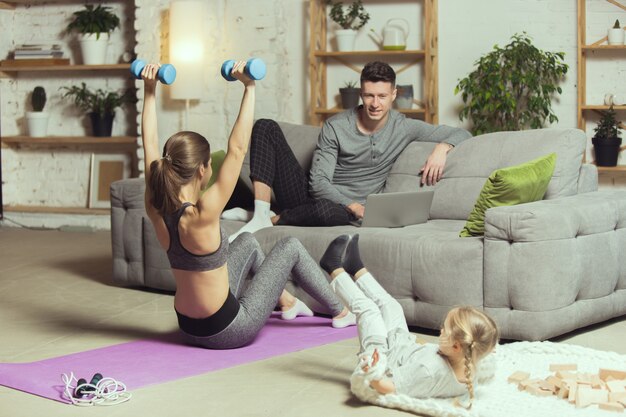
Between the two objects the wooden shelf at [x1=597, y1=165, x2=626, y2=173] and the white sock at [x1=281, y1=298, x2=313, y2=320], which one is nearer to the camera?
the white sock at [x1=281, y1=298, x2=313, y2=320]

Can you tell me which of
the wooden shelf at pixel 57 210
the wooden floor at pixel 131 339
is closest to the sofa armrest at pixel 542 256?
the wooden floor at pixel 131 339

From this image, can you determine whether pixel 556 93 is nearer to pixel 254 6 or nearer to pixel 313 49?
pixel 313 49

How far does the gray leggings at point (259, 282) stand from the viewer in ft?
11.4

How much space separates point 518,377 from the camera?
3023mm

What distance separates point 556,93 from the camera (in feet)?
20.8

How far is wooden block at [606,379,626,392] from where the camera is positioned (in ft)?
9.36

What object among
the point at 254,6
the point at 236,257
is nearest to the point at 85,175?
the point at 254,6

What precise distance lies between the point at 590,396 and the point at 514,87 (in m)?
3.67

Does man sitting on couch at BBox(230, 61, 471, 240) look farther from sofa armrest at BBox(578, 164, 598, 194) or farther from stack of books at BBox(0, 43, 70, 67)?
stack of books at BBox(0, 43, 70, 67)

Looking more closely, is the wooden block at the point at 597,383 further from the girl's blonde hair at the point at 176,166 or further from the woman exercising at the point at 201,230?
the girl's blonde hair at the point at 176,166

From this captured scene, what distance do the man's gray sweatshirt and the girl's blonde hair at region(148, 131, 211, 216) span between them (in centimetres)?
150

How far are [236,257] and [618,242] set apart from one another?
5.18 ft

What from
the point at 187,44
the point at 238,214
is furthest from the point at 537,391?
the point at 187,44

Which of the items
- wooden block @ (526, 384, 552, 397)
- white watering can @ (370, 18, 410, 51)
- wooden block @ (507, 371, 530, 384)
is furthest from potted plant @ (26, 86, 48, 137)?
wooden block @ (526, 384, 552, 397)
